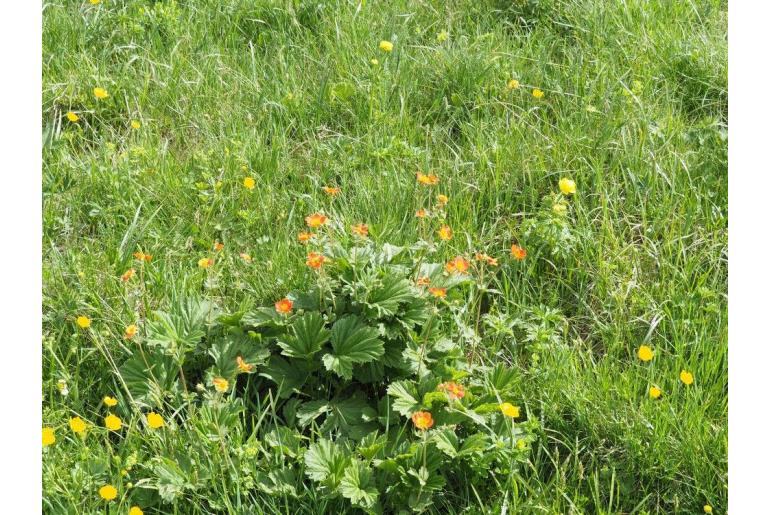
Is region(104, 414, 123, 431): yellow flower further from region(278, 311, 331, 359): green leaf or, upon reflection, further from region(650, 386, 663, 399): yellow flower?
region(650, 386, 663, 399): yellow flower

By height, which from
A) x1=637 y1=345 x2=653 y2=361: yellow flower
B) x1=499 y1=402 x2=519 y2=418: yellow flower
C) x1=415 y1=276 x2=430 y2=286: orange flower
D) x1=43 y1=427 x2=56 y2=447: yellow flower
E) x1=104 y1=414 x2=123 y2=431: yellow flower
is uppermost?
x1=415 y1=276 x2=430 y2=286: orange flower

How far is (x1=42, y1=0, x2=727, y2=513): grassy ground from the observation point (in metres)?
2.48

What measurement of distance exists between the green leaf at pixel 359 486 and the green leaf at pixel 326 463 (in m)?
0.02

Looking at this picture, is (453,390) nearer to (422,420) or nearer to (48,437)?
(422,420)

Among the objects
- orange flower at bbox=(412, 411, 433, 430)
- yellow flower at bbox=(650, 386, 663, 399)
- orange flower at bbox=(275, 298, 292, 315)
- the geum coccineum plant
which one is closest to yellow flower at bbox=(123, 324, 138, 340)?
the geum coccineum plant

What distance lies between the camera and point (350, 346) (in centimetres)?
249

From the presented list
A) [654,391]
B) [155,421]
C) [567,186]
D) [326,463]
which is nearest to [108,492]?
[155,421]

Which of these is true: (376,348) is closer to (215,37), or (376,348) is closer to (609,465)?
(609,465)

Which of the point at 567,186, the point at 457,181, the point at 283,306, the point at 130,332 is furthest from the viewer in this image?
the point at 457,181

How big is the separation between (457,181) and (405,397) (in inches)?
40.8

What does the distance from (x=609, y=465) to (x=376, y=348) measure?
2.34 ft

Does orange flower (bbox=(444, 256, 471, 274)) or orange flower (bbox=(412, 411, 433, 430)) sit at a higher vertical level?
orange flower (bbox=(444, 256, 471, 274))

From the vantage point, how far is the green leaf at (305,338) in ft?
8.16

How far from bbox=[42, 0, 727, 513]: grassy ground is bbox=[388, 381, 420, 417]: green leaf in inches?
10.1
